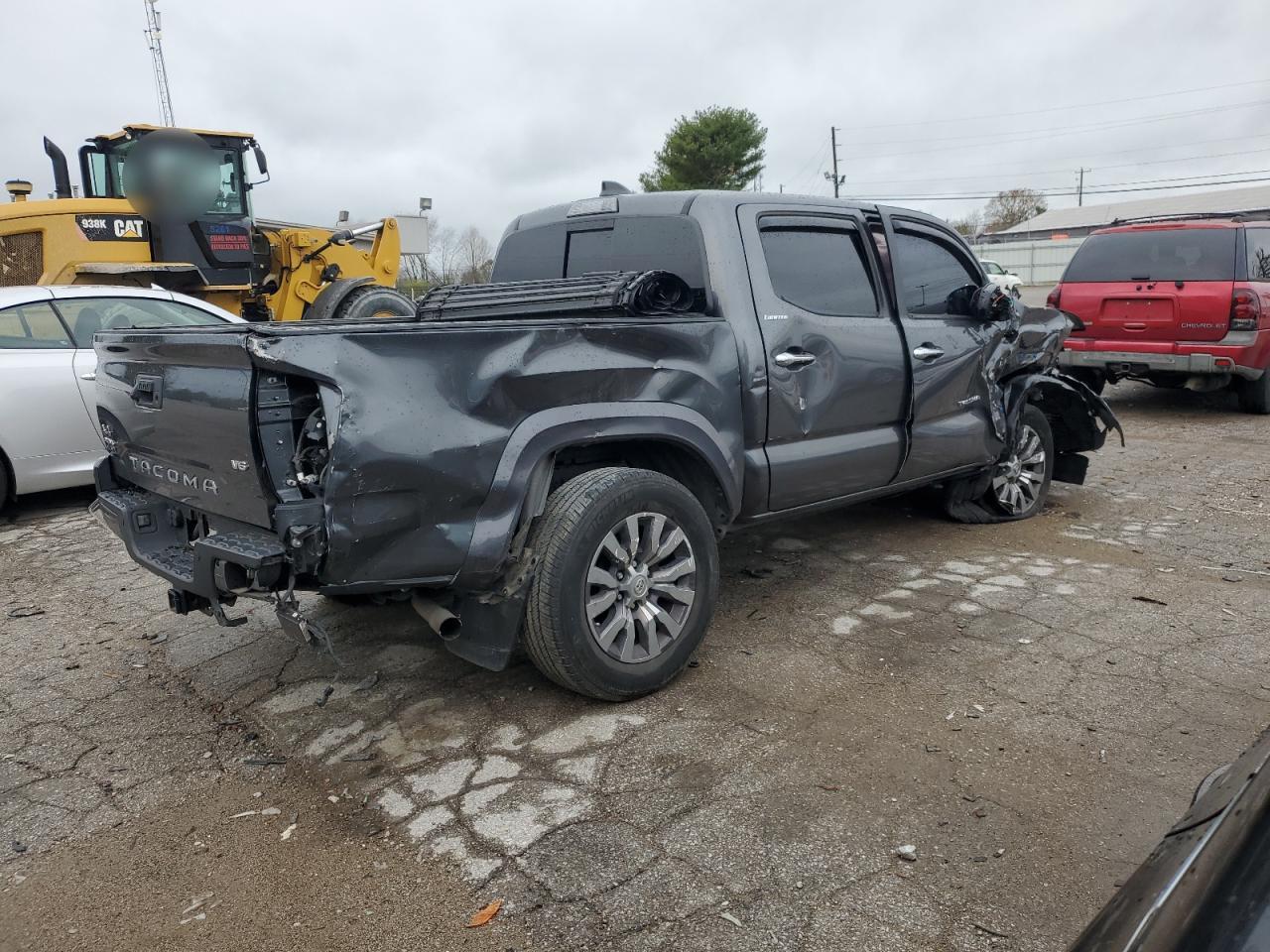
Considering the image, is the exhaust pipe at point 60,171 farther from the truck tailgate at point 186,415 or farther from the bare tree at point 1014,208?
the bare tree at point 1014,208

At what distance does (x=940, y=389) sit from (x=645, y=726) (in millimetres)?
2547

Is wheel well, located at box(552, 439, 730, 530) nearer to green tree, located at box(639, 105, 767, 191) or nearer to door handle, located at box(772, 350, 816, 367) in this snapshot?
door handle, located at box(772, 350, 816, 367)

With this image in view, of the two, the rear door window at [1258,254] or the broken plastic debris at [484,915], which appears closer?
the broken plastic debris at [484,915]

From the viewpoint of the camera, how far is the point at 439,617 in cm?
318

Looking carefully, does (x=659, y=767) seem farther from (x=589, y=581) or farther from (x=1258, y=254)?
(x=1258, y=254)

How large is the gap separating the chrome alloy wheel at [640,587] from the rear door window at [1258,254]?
7.77 metres

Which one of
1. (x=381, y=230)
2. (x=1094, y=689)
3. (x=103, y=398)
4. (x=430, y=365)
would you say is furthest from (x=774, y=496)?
(x=381, y=230)

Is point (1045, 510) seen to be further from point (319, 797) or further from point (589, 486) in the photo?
point (319, 797)

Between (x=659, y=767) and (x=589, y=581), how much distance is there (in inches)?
25.9

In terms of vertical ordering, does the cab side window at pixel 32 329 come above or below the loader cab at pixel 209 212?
below

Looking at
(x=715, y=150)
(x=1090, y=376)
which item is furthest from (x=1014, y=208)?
(x=1090, y=376)

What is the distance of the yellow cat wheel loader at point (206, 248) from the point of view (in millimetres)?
9273

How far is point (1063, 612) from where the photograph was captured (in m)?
4.26

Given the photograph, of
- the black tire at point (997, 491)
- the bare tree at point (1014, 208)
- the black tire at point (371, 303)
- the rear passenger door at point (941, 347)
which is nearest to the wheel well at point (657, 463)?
the rear passenger door at point (941, 347)
